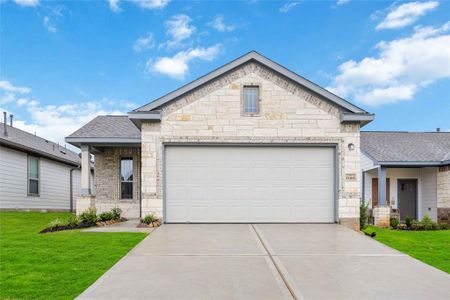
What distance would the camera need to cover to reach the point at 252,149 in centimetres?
1157

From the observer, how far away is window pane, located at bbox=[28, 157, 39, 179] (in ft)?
61.0

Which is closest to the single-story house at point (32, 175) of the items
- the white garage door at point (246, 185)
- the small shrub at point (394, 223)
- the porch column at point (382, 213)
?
the white garage door at point (246, 185)

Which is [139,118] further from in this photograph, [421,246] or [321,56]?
[321,56]

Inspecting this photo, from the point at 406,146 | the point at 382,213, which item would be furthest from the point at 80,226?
the point at 406,146

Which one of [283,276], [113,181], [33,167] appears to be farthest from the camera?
[33,167]

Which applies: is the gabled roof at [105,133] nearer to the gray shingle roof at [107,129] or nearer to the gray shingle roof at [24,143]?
the gray shingle roof at [107,129]

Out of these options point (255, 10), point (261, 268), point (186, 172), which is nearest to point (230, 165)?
point (186, 172)

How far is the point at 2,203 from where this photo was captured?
16.4 m

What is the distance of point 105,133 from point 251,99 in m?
6.81

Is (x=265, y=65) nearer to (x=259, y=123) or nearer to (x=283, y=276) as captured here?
(x=259, y=123)

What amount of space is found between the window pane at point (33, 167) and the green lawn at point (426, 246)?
55.6ft

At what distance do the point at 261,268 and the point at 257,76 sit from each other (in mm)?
7157

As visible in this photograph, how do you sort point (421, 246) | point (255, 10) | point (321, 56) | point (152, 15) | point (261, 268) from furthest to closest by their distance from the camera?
point (321, 56)
point (152, 15)
point (255, 10)
point (421, 246)
point (261, 268)

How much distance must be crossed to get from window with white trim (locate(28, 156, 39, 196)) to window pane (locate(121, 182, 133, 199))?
626cm
